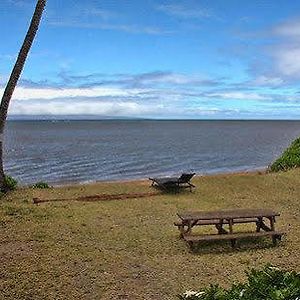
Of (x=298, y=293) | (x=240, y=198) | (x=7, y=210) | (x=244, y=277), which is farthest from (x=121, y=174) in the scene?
(x=298, y=293)

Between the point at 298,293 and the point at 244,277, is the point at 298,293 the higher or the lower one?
the higher one

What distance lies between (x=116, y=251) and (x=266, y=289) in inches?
226

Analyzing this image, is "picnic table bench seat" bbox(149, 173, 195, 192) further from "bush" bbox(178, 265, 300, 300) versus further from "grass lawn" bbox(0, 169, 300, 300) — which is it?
"bush" bbox(178, 265, 300, 300)

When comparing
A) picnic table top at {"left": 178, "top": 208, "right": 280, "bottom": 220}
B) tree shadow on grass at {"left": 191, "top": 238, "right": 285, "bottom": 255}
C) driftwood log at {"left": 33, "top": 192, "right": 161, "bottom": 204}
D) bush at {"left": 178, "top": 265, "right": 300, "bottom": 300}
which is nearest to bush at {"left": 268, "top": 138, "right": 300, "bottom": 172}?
driftwood log at {"left": 33, "top": 192, "right": 161, "bottom": 204}

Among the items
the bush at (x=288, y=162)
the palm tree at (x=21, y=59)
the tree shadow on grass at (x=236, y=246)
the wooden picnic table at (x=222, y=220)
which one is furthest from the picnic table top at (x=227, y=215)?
the bush at (x=288, y=162)

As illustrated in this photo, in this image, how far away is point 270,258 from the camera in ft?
35.1

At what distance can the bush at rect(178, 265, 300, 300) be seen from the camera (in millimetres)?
5527

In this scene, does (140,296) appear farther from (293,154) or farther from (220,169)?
(220,169)

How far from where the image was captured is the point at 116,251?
36.3 feet

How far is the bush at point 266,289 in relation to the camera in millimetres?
5527

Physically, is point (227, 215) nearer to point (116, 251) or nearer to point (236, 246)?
point (236, 246)

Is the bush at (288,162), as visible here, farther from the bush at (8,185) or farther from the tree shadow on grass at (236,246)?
the tree shadow on grass at (236,246)

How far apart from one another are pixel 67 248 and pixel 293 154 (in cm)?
2138

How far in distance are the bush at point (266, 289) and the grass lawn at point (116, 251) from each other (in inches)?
94.3
